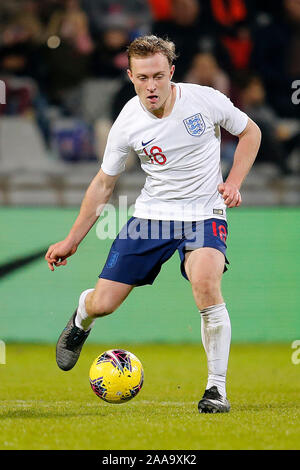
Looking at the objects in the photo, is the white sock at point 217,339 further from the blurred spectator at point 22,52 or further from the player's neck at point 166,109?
the blurred spectator at point 22,52

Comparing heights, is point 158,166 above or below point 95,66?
below

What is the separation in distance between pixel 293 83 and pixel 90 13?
2917mm

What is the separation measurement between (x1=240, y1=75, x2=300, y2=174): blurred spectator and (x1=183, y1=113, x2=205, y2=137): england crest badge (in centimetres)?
509

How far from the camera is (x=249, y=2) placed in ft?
37.5

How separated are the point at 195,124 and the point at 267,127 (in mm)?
5232

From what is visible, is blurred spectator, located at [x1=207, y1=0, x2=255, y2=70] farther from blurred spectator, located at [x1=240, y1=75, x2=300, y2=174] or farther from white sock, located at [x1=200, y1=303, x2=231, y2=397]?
white sock, located at [x1=200, y1=303, x2=231, y2=397]

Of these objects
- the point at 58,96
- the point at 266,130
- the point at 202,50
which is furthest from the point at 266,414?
the point at 58,96

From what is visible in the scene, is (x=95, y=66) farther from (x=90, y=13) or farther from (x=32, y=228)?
(x=32, y=228)

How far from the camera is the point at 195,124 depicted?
5328mm

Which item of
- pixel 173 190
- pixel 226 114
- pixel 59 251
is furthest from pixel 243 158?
pixel 59 251

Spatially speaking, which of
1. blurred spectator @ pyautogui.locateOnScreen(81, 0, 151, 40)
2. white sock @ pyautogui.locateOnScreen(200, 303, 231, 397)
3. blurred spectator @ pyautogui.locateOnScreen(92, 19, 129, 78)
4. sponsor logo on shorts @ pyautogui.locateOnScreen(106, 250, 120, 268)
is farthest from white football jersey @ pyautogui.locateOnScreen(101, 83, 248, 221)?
blurred spectator @ pyautogui.locateOnScreen(81, 0, 151, 40)

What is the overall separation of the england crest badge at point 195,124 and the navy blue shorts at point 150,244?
1.77 feet

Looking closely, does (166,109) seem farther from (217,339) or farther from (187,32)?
(187,32)
